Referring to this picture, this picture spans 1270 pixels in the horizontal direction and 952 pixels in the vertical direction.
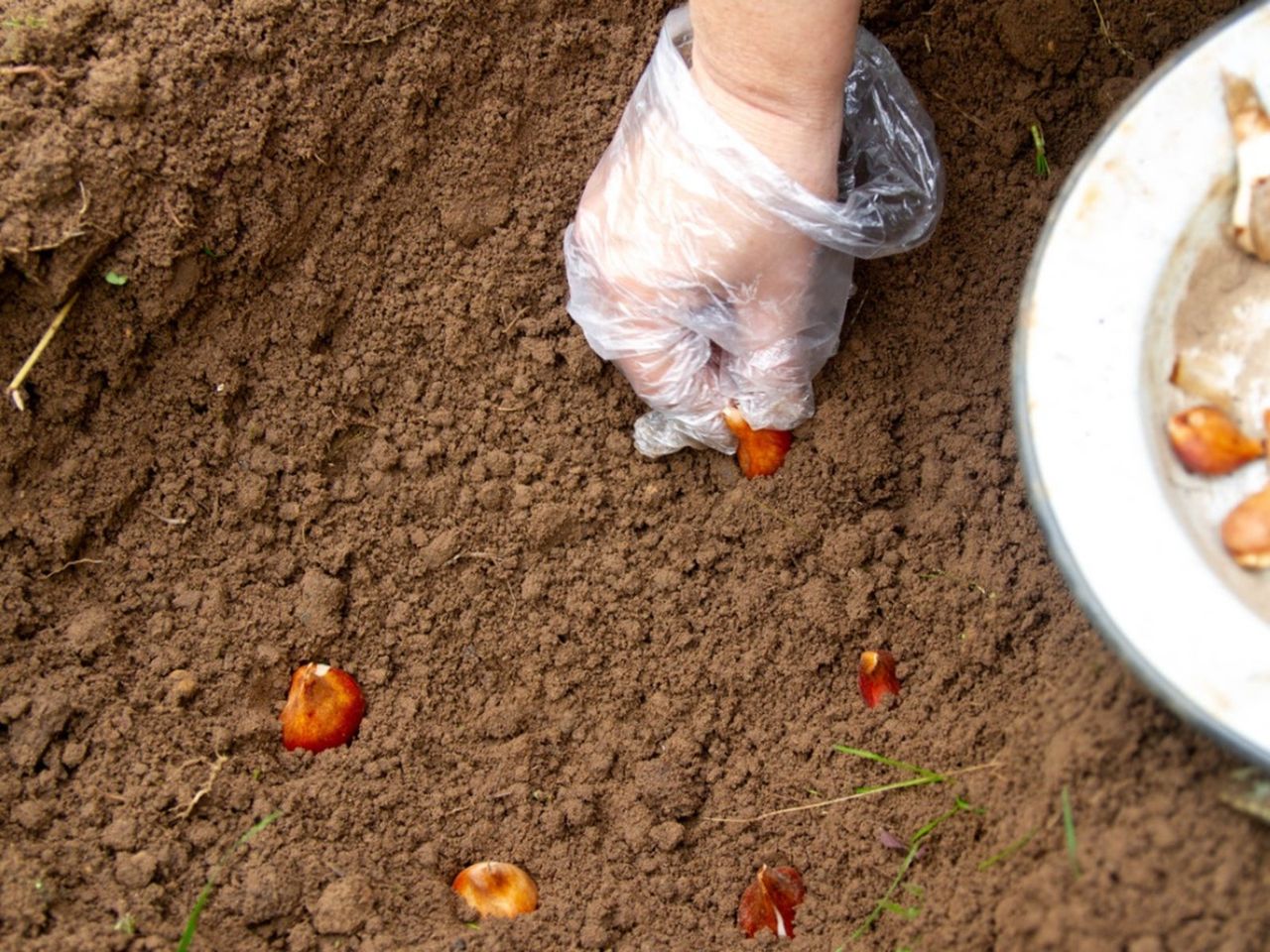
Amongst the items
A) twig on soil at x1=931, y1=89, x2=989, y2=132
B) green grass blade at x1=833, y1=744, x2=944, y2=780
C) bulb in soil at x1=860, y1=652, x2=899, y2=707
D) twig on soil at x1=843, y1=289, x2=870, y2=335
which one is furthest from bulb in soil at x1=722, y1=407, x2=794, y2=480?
twig on soil at x1=931, y1=89, x2=989, y2=132

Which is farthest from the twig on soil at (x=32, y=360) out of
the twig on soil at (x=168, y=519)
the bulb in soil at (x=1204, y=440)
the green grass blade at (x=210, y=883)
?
the bulb in soil at (x=1204, y=440)

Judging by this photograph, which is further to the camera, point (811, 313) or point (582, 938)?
point (811, 313)

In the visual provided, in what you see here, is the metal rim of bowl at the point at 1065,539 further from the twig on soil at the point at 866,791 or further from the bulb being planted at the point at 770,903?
the bulb being planted at the point at 770,903

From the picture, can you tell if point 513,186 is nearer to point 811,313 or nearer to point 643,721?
point 811,313

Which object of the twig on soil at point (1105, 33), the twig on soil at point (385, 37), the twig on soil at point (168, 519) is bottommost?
the twig on soil at point (168, 519)

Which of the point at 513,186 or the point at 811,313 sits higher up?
the point at 513,186

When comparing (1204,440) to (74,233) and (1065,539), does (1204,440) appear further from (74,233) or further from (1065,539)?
(74,233)

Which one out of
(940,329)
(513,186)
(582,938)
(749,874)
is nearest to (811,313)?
A: (940,329)
